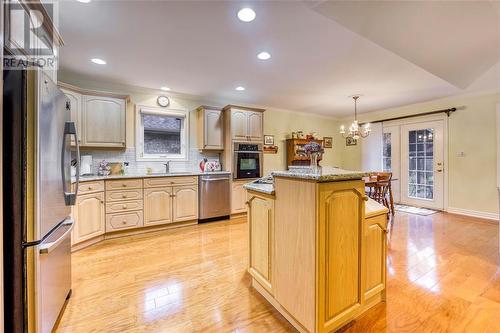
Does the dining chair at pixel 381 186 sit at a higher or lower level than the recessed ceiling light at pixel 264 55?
lower

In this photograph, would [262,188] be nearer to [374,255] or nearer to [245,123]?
[374,255]

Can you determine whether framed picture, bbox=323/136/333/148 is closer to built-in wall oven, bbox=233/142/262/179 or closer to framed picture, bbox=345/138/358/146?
framed picture, bbox=345/138/358/146

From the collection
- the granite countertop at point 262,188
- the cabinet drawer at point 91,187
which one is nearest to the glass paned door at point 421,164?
the granite countertop at point 262,188

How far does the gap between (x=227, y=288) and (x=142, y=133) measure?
3154 millimetres

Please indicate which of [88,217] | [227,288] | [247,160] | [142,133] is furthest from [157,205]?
[227,288]

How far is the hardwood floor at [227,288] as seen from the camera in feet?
5.09

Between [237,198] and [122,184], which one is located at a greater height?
[122,184]

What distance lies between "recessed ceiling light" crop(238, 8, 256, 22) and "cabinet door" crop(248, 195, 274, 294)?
157 centimetres

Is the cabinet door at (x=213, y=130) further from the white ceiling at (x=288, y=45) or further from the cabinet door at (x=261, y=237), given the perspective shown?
the cabinet door at (x=261, y=237)

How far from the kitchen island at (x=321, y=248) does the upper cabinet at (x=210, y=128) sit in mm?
2780

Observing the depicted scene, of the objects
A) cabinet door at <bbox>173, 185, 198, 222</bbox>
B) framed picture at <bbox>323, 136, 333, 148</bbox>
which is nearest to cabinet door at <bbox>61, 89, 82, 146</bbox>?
cabinet door at <bbox>173, 185, 198, 222</bbox>

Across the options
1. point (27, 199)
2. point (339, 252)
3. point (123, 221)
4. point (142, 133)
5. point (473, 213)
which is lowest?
point (473, 213)

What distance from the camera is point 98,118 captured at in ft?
11.1

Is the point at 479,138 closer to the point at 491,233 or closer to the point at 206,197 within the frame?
the point at 491,233
